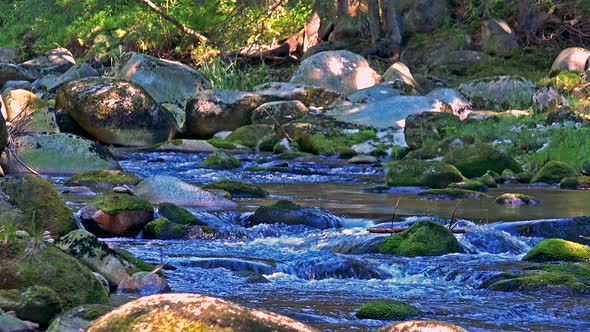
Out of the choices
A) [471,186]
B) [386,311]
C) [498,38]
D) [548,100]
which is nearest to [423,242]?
[386,311]

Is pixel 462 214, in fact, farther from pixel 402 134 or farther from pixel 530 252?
pixel 402 134

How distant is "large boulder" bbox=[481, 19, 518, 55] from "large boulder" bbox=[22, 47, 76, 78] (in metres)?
12.9

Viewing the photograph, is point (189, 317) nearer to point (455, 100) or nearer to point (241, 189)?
point (241, 189)

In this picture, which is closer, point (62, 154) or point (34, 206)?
point (34, 206)

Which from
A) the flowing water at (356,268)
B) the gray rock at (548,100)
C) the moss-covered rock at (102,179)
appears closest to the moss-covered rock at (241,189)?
the flowing water at (356,268)

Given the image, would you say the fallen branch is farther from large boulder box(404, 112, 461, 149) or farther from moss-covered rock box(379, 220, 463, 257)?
moss-covered rock box(379, 220, 463, 257)

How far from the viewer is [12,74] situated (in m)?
30.0

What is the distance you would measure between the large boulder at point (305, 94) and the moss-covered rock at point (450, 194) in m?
9.39

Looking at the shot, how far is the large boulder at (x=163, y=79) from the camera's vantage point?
24219 mm

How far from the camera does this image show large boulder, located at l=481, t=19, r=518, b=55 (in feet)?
87.6

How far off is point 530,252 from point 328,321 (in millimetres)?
3102

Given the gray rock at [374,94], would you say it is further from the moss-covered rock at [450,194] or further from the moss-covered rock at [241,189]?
the moss-covered rock at [241,189]

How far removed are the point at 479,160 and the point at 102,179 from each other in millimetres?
5434

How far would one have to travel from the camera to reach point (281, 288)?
7418 millimetres
